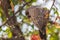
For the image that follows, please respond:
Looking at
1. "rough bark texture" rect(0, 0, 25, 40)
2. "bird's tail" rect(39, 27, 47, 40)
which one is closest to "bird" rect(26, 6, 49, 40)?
"bird's tail" rect(39, 27, 47, 40)

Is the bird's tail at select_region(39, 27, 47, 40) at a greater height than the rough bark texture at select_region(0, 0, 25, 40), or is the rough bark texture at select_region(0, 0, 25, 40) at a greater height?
the rough bark texture at select_region(0, 0, 25, 40)

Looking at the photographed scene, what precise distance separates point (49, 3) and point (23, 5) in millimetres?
212

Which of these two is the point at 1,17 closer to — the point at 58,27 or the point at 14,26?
the point at 14,26

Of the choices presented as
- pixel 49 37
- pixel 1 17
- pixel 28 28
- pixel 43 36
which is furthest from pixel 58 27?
pixel 1 17

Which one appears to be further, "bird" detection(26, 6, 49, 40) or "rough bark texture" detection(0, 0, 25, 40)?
"rough bark texture" detection(0, 0, 25, 40)

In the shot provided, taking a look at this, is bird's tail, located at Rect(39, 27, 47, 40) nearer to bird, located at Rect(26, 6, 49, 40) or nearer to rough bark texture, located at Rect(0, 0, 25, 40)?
bird, located at Rect(26, 6, 49, 40)

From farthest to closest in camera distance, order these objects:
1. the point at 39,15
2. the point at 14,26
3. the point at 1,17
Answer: the point at 1,17 < the point at 14,26 < the point at 39,15

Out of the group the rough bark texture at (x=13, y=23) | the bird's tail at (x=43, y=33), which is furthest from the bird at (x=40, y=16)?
the rough bark texture at (x=13, y=23)

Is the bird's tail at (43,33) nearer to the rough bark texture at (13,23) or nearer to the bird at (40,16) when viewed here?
the bird at (40,16)

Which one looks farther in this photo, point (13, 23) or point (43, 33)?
point (13, 23)

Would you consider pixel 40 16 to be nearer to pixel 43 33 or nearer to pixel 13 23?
pixel 43 33

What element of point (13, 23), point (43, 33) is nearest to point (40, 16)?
point (43, 33)

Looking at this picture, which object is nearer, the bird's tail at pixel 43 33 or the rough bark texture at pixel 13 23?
the bird's tail at pixel 43 33

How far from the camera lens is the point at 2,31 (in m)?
1.77
